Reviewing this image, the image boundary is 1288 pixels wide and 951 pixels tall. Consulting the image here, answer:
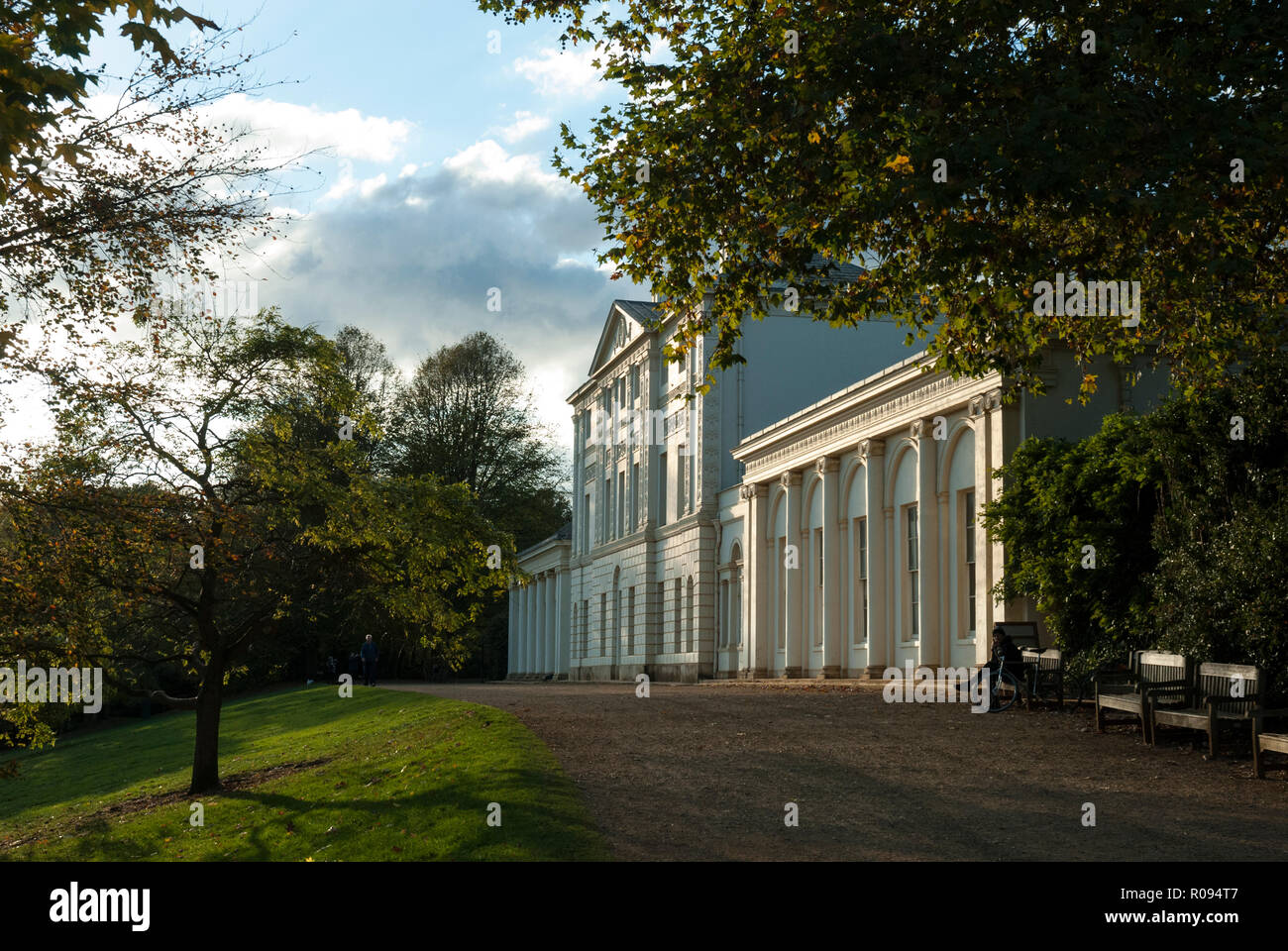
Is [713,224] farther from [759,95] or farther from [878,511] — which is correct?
[878,511]

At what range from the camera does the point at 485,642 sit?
82062mm

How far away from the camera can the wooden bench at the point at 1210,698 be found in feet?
44.5

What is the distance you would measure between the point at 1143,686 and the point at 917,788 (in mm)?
4651

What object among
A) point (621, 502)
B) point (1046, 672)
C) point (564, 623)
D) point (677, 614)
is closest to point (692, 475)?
point (677, 614)

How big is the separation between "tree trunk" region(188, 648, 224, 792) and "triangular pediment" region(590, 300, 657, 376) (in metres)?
32.9

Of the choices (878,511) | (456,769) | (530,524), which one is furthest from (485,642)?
(456,769)

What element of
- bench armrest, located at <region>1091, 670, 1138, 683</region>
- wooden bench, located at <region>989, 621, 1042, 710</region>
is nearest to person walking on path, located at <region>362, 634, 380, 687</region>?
wooden bench, located at <region>989, 621, 1042, 710</region>

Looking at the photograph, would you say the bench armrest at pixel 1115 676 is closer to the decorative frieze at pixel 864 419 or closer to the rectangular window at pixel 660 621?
the decorative frieze at pixel 864 419

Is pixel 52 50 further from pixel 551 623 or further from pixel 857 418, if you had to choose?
pixel 551 623

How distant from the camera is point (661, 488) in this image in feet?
172

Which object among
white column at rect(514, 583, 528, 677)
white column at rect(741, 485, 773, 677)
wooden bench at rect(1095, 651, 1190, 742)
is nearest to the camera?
wooden bench at rect(1095, 651, 1190, 742)

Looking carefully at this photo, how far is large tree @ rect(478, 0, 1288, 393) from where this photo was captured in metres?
11.3

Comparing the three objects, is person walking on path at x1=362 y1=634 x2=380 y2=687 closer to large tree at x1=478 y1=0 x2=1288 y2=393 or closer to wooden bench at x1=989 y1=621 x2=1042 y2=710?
wooden bench at x1=989 y1=621 x2=1042 y2=710

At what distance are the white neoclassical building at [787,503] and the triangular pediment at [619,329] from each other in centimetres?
15
